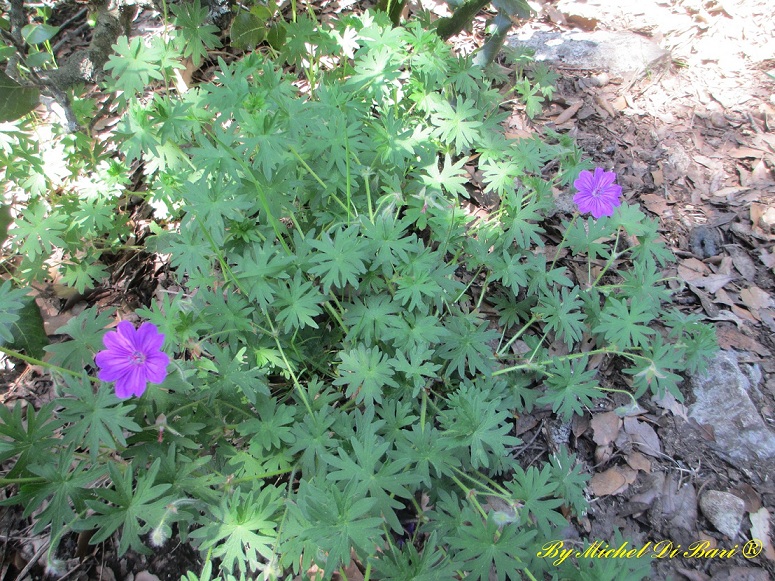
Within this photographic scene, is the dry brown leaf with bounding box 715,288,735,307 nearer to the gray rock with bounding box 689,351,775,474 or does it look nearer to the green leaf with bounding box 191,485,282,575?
the gray rock with bounding box 689,351,775,474

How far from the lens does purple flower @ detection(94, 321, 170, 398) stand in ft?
5.11

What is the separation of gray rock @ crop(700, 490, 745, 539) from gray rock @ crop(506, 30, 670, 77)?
2976 mm

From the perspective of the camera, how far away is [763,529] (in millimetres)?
2098

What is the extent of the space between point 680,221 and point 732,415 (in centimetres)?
125

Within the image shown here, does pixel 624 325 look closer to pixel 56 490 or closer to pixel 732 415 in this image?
pixel 732 415

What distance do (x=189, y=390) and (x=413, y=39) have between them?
6.71 ft

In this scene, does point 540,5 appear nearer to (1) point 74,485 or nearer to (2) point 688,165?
(2) point 688,165

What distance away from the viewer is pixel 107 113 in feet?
11.8

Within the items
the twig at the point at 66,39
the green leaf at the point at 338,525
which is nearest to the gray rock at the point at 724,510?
the green leaf at the point at 338,525

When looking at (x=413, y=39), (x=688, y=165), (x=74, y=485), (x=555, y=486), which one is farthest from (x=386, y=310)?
(x=688, y=165)

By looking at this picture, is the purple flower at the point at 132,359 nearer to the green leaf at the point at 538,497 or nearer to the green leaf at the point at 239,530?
the green leaf at the point at 239,530

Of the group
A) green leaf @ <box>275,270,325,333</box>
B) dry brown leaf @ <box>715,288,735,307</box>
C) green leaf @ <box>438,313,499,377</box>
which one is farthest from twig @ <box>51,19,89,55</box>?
dry brown leaf @ <box>715,288,735,307</box>

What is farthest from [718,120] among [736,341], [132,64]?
[132,64]

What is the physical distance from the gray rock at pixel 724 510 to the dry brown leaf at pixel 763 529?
0.16 feet
